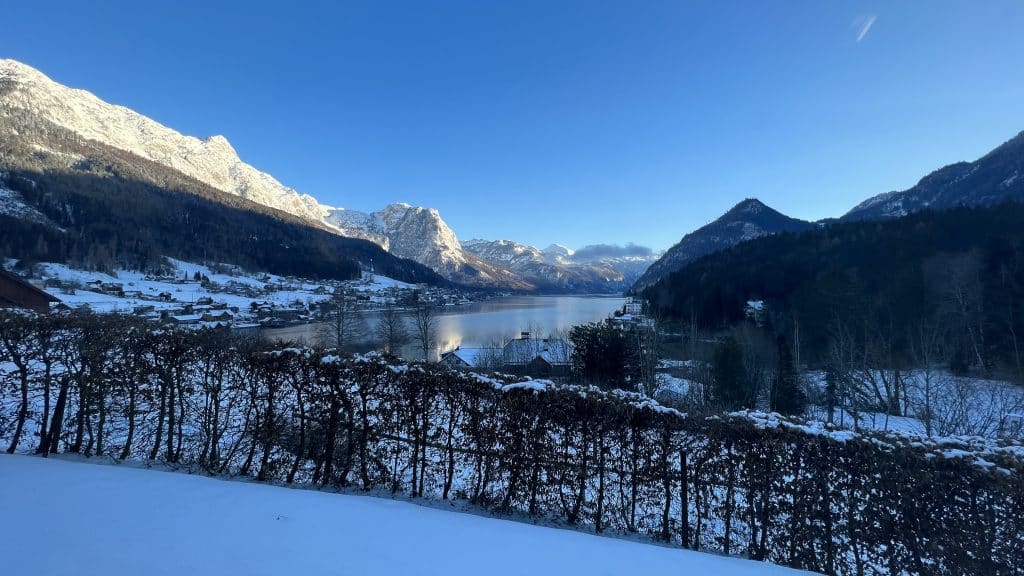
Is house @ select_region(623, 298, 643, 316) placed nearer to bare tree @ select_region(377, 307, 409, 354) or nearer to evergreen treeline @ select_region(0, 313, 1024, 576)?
bare tree @ select_region(377, 307, 409, 354)

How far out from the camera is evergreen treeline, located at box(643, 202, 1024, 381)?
84.8ft

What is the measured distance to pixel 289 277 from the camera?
10962cm

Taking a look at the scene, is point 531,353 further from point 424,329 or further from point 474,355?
point 424,329

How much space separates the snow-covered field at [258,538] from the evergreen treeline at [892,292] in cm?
2626

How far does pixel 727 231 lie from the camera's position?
133875 millimetres


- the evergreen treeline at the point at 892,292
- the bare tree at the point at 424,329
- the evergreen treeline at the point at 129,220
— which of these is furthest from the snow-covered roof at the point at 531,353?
the evergreen treeline at the point at 129,220

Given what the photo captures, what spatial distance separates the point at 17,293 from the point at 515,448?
21154 millimetres

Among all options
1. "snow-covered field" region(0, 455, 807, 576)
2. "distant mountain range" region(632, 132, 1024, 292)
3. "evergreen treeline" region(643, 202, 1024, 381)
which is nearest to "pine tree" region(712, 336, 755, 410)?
"evergreen treeline" region(643, 202, 1024, 381)

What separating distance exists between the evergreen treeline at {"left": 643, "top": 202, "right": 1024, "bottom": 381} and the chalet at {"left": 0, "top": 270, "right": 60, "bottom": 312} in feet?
125

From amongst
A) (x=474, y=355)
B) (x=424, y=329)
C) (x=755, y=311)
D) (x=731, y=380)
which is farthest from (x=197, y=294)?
(x=755, y=311)

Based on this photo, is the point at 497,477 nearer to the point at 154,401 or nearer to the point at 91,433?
the point at 154,401

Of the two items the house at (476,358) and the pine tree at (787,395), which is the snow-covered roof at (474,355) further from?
the pine tree at (787,395)

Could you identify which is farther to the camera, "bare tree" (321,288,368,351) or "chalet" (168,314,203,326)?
"bare tree" (321,288,368,351)

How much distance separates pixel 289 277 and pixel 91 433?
119494 mm
